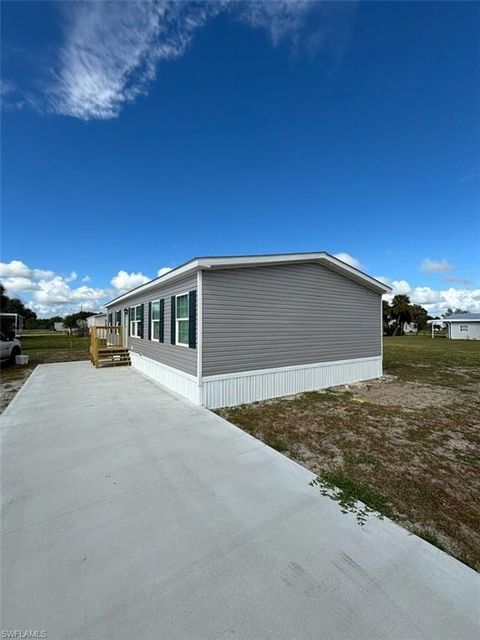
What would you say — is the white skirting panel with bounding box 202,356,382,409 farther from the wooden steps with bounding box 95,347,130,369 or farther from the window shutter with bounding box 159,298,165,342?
the wooden steps with bounding box 95,347,130,369

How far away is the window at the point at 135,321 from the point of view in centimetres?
1080

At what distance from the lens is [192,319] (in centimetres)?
606

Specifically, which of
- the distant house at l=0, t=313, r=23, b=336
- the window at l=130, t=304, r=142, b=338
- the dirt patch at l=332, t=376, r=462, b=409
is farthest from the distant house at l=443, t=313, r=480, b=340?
the distant house at l=0, t=313, r=23, b=336

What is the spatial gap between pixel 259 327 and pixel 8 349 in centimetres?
1091

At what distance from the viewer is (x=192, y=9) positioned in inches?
265

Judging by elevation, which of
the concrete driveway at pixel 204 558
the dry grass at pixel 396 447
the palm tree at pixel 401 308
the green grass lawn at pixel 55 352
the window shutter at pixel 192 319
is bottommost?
the dry grass at pixel 396 447

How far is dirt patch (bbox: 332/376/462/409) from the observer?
21.4ft

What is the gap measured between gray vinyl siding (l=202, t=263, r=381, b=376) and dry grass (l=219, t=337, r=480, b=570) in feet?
3.53

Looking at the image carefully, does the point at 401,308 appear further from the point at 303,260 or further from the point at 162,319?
the point at 162,319

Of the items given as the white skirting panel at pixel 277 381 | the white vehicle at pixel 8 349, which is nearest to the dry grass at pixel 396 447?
the white skirting panel at pixel 277 381

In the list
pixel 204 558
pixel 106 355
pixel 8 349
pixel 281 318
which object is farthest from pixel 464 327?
pixel 8 349

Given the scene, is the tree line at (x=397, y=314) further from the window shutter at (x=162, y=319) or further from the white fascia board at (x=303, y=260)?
the window shutter at (x=162, y=319)

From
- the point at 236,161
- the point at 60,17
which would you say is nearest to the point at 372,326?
the point at 236,161

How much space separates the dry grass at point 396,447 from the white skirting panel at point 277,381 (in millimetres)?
327
